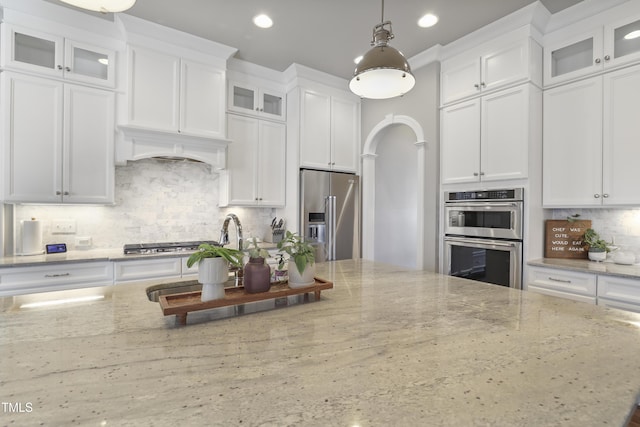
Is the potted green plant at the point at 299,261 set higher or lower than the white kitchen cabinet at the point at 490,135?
lower

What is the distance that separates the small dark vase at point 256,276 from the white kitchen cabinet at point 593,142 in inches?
98.1

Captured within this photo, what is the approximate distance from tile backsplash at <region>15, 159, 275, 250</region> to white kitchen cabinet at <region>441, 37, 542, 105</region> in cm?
260

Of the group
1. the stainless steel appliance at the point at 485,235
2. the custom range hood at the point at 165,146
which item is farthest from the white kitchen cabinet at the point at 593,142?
the custom range hood at the point at 165,146

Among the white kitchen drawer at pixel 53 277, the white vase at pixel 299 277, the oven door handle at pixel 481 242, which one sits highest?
the oven door handle at pixel 481 242

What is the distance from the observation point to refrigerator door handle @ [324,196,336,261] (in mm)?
3533

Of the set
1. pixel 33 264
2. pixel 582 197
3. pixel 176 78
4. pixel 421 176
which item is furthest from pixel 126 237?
pixel 582 197

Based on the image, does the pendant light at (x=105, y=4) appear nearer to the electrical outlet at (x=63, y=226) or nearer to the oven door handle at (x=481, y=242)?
the electrical outlet at (x=63, y=226)

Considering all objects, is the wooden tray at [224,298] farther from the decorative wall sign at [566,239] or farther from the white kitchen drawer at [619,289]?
the decorative wall sign at [566,239]

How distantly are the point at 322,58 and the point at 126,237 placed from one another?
2.69 metres

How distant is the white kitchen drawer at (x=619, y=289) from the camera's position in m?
1.93

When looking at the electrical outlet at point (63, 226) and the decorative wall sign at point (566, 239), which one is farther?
the electrical outlet at point (63, 226)

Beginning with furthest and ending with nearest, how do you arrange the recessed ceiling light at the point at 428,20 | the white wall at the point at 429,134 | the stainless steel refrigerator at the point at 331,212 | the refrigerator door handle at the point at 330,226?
the refrigerator door handle at the point at 330,226 → the stainless steel refrigerator at the point at 331,212 → the white wall at the point at 429,134 → the recessed ceiling light at the point at 428,20

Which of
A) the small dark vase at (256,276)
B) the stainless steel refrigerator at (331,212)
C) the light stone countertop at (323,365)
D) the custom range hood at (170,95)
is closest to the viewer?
the light stone countertop at (323,365)

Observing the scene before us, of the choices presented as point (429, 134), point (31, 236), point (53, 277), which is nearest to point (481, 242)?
point (429, 134)
